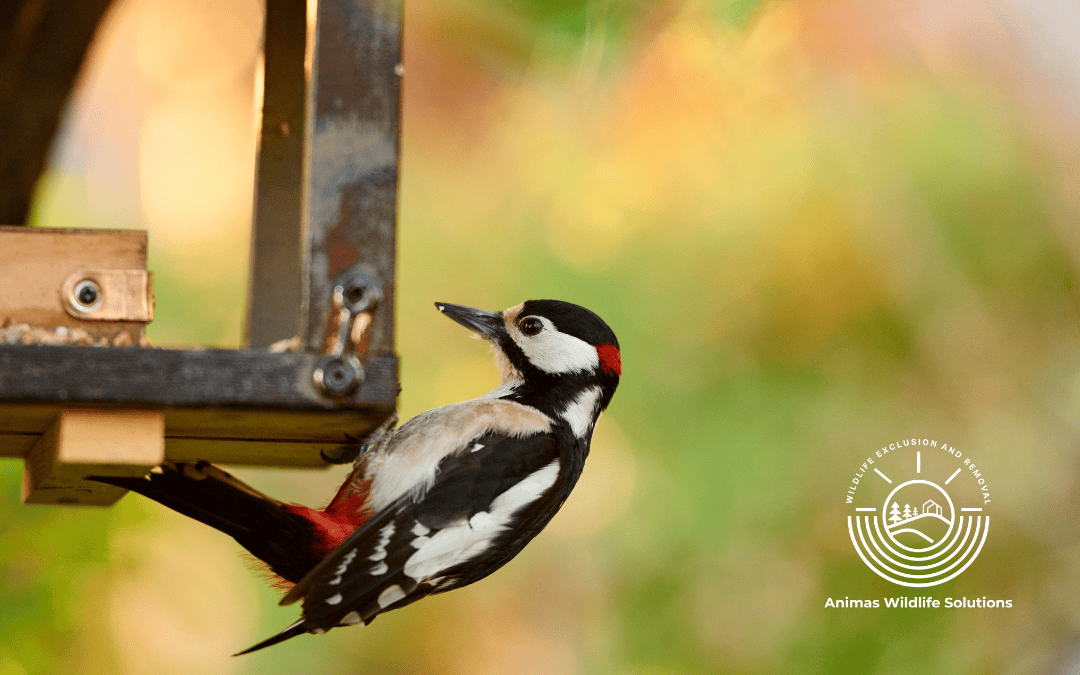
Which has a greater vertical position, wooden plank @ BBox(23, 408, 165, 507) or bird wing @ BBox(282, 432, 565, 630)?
wooden plank @ BBox(23, 408, 165, 507)

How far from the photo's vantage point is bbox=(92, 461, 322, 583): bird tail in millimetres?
1377

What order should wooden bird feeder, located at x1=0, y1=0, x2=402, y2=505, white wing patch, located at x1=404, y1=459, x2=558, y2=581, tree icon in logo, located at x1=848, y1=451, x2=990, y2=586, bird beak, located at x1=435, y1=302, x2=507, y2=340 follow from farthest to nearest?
tree icon in logo, located at x1=848, y1=451, x2=990, y2=586
bird beak, located at x1=435, y1=302, x2=507, y2=340
white wing patch, located at x1=404, y1=459, x2=558, y2=581
wooden bird feeder, located at x1=0, y1=0, x2=402, y2=505

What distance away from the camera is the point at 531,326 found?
70.6 inches

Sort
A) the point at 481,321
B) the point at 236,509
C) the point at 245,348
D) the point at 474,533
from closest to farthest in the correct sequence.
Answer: the point at 245,348
the point at 236,509
the point at 474,533
the point at 481,321

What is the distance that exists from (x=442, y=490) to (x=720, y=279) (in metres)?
3.15

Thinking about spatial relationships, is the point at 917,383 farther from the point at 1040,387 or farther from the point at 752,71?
the point at 752,71

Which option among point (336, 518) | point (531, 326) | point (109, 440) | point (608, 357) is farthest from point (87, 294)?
point (608, 357)

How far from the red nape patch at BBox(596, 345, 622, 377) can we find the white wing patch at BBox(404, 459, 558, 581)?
0.74 feet

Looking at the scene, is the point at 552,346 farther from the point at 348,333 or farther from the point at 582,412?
the point at 348,333

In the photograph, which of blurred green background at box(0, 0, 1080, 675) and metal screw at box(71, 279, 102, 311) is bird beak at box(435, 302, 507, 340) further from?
blurred green background at box(0, 0, 1080, 675)

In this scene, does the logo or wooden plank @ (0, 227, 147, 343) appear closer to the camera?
wooden plank @ (0, 227, 147, 343)

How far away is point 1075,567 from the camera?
13.8 ft

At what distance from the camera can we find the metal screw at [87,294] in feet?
3.96

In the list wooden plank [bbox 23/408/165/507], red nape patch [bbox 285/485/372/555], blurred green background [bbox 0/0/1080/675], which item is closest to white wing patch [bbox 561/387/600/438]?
red nape patch [bbox 285/485/372/555]
